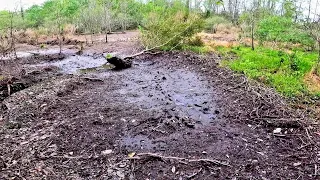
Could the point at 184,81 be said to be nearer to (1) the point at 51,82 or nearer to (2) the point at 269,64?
(2) the point at 269,64

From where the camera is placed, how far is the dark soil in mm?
4398

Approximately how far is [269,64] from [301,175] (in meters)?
7.30

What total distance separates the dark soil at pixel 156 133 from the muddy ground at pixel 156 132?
2 centimetres

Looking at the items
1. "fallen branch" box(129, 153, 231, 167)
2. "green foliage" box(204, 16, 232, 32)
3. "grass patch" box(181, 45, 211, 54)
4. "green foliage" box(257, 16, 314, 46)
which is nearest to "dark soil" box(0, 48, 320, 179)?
"fallen branch" box(129, 153, 231, 167)

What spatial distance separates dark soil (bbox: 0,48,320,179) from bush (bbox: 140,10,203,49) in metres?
6.27

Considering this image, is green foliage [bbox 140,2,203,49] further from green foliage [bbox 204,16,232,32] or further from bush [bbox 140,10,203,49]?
green foliage [bbox 204,16,232,32]

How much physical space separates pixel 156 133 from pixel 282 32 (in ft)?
43.7

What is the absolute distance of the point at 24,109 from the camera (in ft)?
23.1

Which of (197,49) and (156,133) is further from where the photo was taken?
(197,49)

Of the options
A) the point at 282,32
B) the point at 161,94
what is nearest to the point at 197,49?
the point at 282,32

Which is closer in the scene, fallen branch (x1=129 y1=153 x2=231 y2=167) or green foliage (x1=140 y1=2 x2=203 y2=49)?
fallen branch (x1=129 y1=153 x2=231 y2=167)

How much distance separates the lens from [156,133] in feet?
18.4

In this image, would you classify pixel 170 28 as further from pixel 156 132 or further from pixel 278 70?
pixel 156 132

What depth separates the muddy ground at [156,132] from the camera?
441 cm
